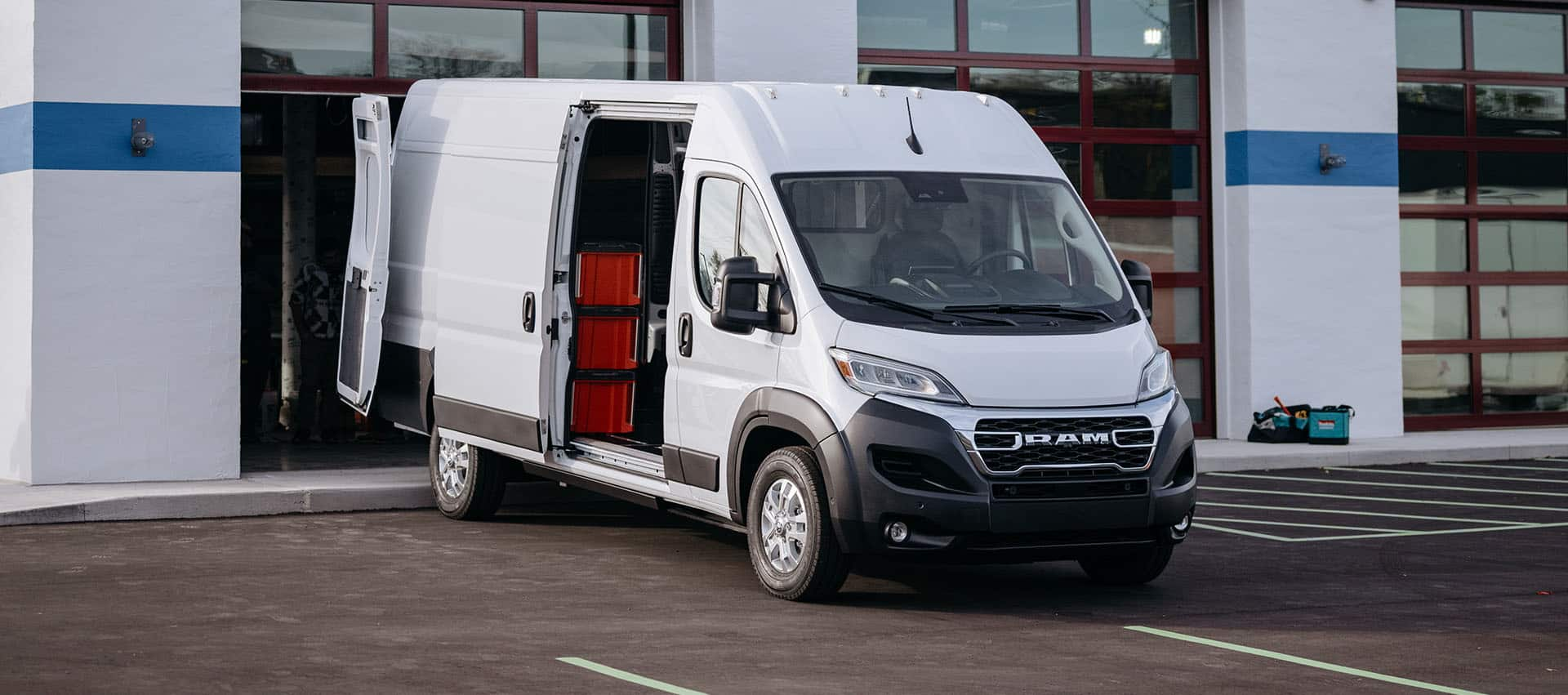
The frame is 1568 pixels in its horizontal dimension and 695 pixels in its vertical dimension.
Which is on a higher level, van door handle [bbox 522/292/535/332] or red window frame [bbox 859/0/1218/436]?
red window frame [bbox 859/0/1218/436]

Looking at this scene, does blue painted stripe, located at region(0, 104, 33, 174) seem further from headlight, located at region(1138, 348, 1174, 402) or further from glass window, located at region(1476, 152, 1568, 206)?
glass window, located at region(1476, 152, 1568, 206)

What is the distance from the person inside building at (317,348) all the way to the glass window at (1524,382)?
10731mm

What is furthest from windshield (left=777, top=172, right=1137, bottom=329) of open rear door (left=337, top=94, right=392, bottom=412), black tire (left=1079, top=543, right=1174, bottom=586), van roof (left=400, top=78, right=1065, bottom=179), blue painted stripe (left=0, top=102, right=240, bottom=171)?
blue painted stripe (left=0, top=102, right=240, bottom=171)

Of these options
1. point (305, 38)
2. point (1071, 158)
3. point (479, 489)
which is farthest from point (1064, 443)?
point (1071, 158)

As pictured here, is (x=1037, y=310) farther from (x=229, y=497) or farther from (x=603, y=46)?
(x=603, y=46)

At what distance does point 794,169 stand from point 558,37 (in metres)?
6.19

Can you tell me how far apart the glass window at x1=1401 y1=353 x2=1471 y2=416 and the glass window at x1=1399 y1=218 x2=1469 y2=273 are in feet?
2.73

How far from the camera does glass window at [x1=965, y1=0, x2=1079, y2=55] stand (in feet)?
53.3

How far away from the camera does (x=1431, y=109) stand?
17828 millimetres

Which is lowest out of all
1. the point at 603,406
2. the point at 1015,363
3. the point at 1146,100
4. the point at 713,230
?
the point at 603,406

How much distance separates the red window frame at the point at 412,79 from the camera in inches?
546

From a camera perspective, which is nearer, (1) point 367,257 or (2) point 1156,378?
(2) point 1156,378

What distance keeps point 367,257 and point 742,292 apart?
450cm

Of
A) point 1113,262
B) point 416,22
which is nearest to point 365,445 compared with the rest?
point 416,22
